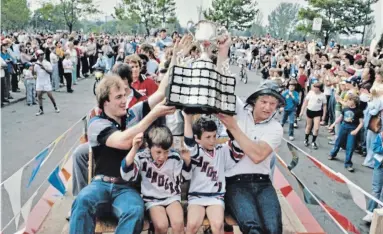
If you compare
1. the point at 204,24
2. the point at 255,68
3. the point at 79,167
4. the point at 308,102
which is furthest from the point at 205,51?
the point at 255,68

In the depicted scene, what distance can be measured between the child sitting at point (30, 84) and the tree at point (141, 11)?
33105 millimetres

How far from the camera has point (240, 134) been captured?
11.3 ft

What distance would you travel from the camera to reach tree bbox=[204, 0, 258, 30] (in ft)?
106

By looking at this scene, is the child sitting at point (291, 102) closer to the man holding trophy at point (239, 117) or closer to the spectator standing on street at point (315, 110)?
the spectator standing on street at point (315, 110)

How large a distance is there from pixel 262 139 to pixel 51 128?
25.2 ft

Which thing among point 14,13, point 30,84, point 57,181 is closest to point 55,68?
point 30,84

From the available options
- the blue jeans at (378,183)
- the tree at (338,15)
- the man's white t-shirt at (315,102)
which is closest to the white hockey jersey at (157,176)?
the blue jeans at (378,183)

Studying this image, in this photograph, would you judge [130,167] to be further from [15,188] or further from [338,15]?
[338,15]

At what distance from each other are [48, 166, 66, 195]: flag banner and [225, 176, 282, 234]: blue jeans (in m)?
2.37

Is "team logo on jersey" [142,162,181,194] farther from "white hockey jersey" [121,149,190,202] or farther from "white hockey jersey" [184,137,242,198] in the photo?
"white hockey jersey" [184,137,242,198]

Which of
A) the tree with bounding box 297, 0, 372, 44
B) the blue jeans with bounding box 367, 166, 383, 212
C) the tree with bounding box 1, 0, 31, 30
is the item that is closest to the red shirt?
the blue jeans with bounding box 367, 166, 383, 212

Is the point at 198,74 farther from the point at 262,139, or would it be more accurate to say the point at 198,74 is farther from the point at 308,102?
the point at 308,102

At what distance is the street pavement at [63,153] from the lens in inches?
232

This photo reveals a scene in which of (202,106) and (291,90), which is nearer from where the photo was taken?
(202,106)
